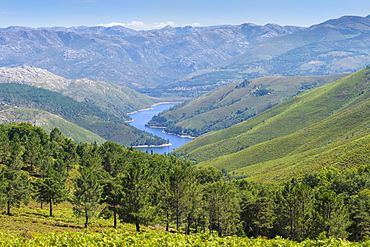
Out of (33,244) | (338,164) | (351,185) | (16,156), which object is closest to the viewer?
(33,244)

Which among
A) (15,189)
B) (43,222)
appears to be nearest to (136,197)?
(43,222)

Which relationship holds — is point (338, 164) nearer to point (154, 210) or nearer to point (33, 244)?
point (154, 210)

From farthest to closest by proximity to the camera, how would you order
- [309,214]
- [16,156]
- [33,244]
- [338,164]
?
[338,164] < [16,156] < [309,214] < [33,244]

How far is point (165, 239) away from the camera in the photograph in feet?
151

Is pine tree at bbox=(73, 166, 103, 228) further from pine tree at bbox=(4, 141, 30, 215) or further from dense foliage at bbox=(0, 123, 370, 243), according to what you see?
pine tree at bbox=(4, 141, 30, 215)

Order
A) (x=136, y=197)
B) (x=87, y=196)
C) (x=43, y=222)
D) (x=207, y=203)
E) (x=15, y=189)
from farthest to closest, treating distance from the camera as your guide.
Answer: (x=15, y=189) < (x=207, y=203) < (x=87, y=196) < (x=43, y=222) < (x=136, y=197)

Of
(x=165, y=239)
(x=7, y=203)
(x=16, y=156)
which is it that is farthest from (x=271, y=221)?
(x=16, y=156)

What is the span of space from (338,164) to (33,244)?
161104mm

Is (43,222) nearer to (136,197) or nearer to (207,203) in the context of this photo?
(136,197)

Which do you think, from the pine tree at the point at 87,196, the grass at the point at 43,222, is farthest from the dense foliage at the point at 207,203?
the grass at the point at 43,222

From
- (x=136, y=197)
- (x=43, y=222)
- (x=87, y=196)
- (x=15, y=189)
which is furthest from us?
(x=15, y=189)

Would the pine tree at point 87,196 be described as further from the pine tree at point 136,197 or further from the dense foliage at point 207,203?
the pine tree at point 136,197

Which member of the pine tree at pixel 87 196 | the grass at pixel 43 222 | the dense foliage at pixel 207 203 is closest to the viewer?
the grass at pixel 43 222

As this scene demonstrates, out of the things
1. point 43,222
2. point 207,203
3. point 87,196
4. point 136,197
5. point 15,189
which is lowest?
point 43,222
